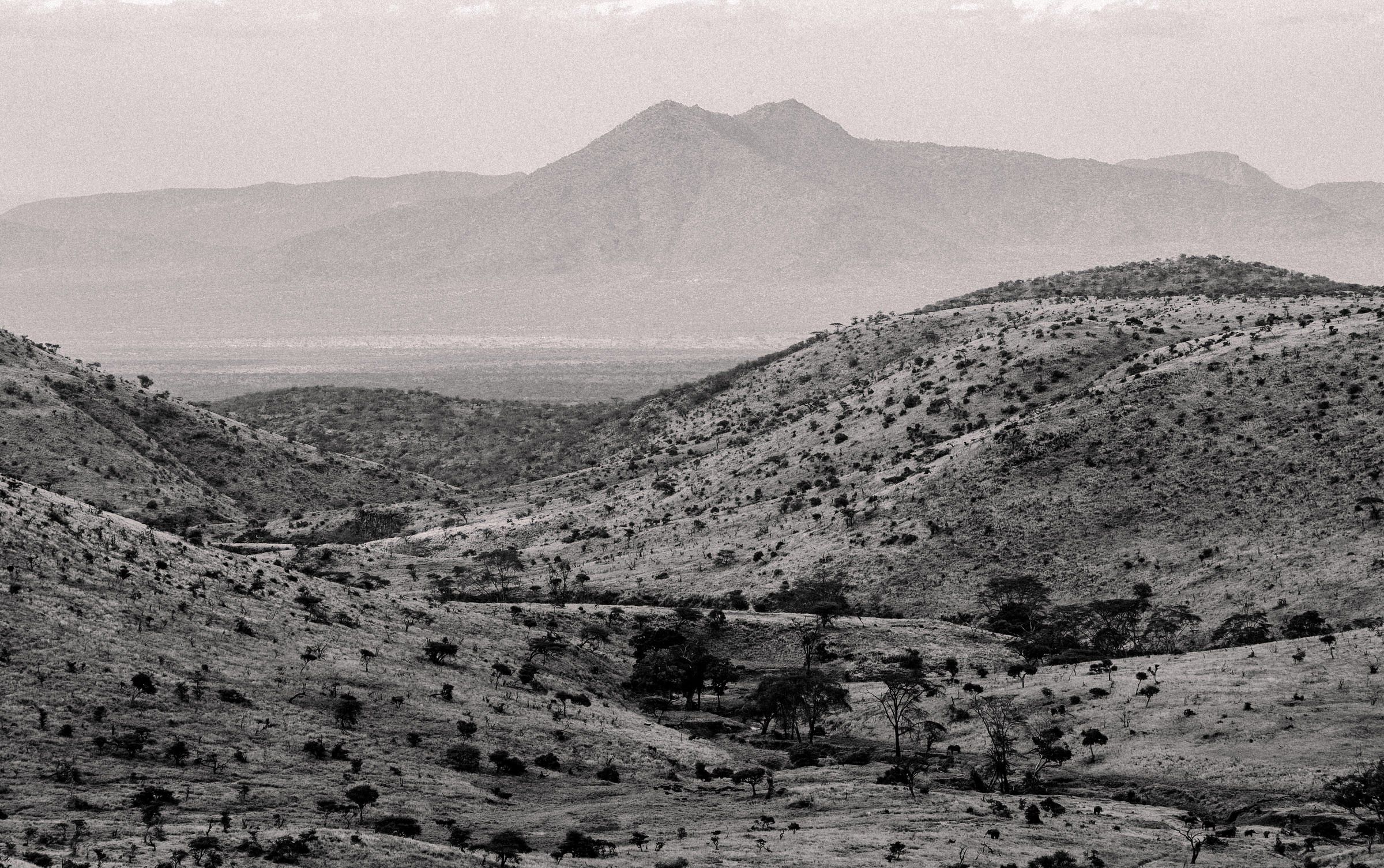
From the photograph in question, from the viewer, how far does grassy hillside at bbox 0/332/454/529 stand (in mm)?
109562

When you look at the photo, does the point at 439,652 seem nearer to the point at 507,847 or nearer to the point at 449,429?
the point at 507,847

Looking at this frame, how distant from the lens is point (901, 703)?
6406 centimetres

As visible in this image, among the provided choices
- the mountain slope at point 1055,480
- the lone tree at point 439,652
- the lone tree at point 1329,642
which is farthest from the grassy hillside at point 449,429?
the lone tree at point 1329,642

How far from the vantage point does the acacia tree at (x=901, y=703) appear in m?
61.9

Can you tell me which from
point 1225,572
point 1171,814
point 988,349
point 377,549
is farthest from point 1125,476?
point 377,549

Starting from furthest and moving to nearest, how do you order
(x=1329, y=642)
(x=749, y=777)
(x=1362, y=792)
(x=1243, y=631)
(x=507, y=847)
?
1. (x=1243, y=631)
2. (x=1329, y=642)
3. (x=749, y=777)
4. (x=1362, y=792)
5. (x=507, y=847)

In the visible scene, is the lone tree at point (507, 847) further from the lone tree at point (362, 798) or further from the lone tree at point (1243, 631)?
the lone tree at point (1243, 631)

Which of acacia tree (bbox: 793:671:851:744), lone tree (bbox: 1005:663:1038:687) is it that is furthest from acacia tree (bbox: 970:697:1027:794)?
acacia tree (bbox: 793:671:851:744)

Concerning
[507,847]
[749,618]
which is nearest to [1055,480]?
[749,618]

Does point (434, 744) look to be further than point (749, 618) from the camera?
No

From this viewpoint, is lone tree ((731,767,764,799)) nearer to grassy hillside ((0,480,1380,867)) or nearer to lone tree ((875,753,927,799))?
grassy hillside ((0,480,1380,867))

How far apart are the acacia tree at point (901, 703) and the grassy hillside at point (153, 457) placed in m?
59.6

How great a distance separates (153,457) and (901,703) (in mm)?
74962


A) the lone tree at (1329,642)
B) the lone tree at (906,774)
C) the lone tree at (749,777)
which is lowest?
the lone tree at (749,777)
